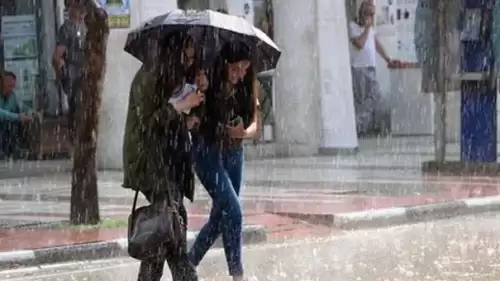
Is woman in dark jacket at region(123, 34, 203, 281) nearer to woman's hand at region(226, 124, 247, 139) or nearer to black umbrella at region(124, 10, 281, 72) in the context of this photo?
black umbrella at region(124, 10, 281, 72)

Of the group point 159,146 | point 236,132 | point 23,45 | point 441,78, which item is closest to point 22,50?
point 23,45

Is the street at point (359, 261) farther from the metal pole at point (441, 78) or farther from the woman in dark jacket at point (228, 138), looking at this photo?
the metal pole at point (441, 78)

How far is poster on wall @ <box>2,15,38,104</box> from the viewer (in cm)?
1884

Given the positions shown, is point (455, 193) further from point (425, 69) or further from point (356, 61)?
point (356, 61)

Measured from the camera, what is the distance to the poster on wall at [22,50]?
742 inches

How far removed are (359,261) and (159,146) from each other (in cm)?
329

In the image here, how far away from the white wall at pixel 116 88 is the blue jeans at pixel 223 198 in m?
9.29

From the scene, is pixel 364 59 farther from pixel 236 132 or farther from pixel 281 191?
pixel 236 132

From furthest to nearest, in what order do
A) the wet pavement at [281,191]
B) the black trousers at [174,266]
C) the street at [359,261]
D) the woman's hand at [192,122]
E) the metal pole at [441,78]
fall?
the metal pole at [441,78]
the wet pavement at [281,191]
the street at [359,261]
the woman's hand at [192,122]
the black trousers at [174,266]

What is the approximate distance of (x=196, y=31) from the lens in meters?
7.95

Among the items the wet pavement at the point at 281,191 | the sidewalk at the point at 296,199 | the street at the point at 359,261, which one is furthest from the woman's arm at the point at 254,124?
the wet pavement at the point at 281,191

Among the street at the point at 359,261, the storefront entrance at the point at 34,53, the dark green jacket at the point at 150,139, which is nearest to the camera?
the dark green jacket at the point at 150,139

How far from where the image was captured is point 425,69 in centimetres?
1705

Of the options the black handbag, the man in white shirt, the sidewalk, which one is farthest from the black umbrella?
the man in white shirt
